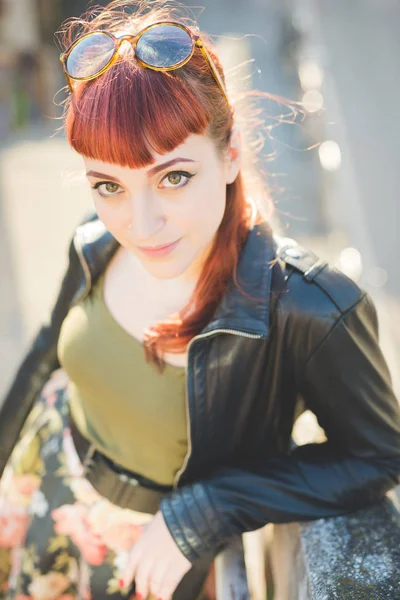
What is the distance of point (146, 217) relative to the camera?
4.47 feet

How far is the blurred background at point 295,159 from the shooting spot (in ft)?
15.1

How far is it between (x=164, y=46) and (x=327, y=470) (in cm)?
97

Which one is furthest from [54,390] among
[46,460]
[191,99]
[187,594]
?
[191,99]

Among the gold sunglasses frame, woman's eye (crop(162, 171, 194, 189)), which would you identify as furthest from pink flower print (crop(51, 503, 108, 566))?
the gold sunglasses frame

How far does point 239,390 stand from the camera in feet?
4.96

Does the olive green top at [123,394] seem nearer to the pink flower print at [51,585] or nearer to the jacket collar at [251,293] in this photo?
the jacket collar at [251,293]

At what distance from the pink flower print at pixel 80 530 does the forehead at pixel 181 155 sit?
981mm

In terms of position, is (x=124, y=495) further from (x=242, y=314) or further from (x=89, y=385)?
(x=242, y=314)

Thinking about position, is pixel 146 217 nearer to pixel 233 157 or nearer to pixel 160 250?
pixel 160 250

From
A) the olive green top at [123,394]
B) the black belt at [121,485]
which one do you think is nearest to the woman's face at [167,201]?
the olive green top at [123,394]

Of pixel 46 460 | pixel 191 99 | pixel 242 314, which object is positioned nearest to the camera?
pixel 191 99

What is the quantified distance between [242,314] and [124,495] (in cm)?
62

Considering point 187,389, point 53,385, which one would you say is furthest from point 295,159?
point 187,389

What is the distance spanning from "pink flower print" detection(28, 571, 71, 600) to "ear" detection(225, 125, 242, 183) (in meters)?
1.19
